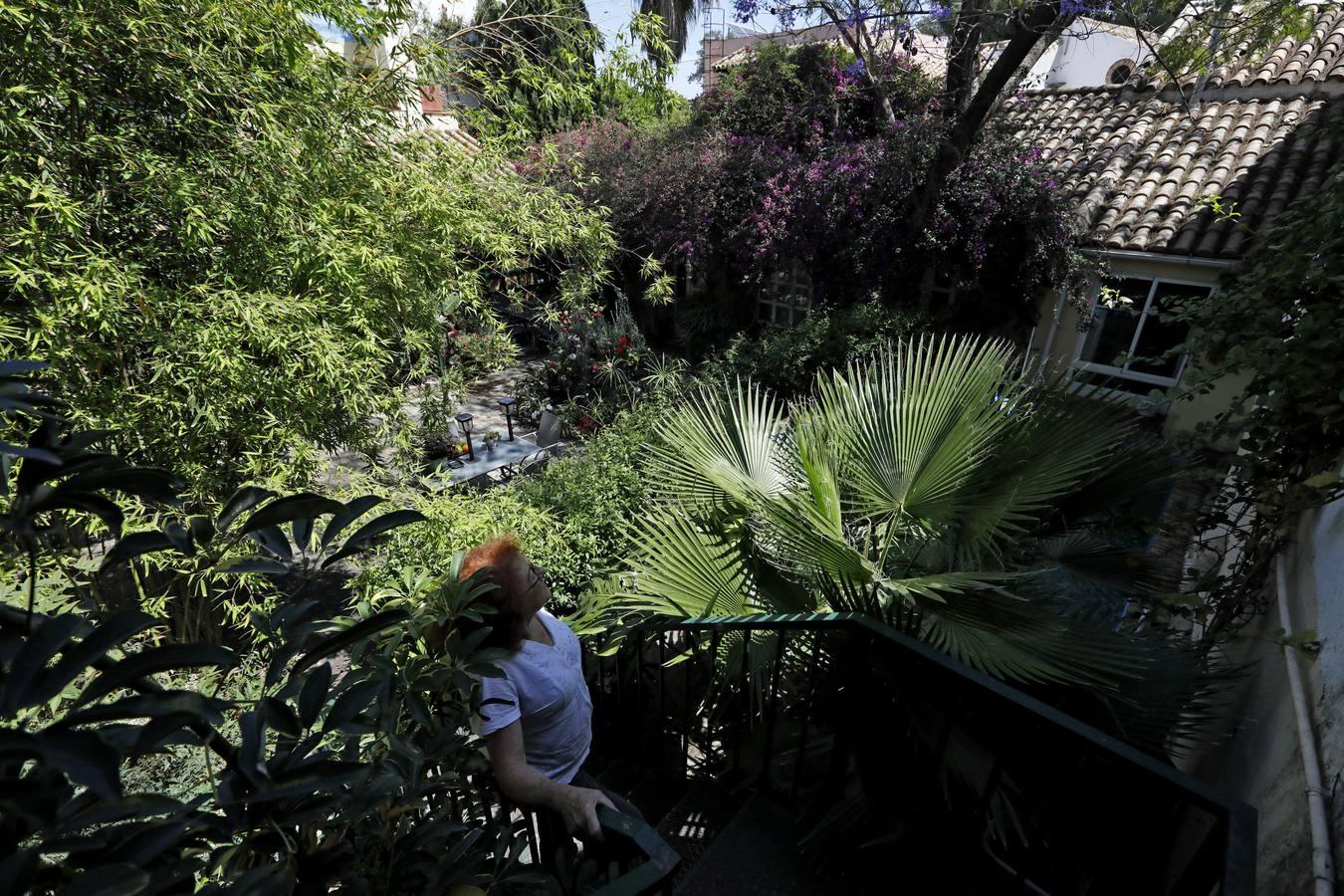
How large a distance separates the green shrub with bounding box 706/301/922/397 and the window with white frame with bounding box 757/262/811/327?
1.94 m

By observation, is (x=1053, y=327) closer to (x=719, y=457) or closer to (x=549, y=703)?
(x=719, y=457)

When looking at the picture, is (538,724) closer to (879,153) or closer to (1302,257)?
(1302,257)

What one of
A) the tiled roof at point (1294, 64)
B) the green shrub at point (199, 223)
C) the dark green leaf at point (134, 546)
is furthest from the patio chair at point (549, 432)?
the tiled roof at point (1294, 64)

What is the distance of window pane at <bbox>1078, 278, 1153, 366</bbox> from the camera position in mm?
7484

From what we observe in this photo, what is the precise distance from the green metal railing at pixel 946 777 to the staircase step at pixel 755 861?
8 cm

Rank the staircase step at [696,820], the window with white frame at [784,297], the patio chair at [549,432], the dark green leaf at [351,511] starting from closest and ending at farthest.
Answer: the dark green leaf at [351,511], the staircase step at [696,820], the patio chair at [549,432], the window with white frame at [784,297]

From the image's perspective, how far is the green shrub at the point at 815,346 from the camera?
26.3 feet

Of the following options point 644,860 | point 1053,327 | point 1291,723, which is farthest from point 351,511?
point 1053,327

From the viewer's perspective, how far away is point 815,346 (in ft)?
26.8

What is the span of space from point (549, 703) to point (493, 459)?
545 cm

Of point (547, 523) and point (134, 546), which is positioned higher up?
point (134, 546)

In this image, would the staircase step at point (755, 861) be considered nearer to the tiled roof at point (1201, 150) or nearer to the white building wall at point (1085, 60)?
the tiled roof at point (1201, 150)

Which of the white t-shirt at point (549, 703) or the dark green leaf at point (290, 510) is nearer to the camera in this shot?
the dark green leaf at point (290, 510)

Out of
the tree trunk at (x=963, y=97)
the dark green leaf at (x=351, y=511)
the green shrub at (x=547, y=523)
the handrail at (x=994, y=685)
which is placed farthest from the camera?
the tree trunk at (x=963, y=97)
